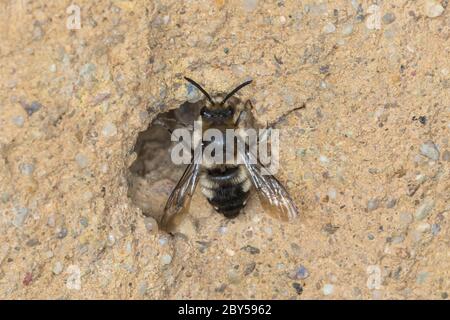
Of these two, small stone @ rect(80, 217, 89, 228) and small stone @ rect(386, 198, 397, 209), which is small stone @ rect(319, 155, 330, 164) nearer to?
small stone @ rect(386, 198, 397, 209)

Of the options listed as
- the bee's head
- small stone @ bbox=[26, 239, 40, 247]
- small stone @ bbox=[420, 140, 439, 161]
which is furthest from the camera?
the bee's head

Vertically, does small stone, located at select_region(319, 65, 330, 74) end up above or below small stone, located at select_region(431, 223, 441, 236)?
above

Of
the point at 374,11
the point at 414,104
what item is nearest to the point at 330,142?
the point at 414,104

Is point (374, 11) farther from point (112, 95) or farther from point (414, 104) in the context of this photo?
point (112, 95)

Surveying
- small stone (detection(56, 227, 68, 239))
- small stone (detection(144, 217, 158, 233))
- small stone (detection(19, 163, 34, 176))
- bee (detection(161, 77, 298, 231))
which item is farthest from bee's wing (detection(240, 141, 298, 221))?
small stone (detection(19, 163, 34, 176))

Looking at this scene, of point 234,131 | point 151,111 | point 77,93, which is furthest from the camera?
point 234,131

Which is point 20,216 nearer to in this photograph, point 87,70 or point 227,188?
point 87,70

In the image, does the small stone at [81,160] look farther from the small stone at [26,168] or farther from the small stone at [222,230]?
the small stone at [222,230]

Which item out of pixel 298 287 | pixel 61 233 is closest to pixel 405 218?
pixel 298 287
